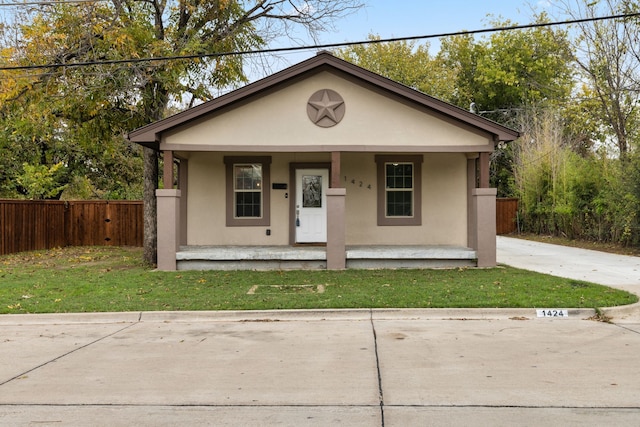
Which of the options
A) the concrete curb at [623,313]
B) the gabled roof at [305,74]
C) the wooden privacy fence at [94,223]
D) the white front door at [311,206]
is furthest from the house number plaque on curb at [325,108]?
the wooden privacy fence at [94,223]

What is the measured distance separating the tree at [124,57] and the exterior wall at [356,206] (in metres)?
1.36

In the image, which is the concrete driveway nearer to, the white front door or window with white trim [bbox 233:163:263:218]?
the white front door

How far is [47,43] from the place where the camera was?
12898 mm

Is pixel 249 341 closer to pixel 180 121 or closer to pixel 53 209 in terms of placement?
pixel 180 121

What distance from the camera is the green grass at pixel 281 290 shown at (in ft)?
27.3

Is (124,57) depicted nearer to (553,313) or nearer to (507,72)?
(553,313)

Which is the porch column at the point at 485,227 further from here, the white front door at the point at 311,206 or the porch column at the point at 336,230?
the white front door at the point at 311,206

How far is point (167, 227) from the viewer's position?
482 inches

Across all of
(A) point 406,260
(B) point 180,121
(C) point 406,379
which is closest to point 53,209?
(B) point 180,121

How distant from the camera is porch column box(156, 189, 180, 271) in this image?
12250 mm

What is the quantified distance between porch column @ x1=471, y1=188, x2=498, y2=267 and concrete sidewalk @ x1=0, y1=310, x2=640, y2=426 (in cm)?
462

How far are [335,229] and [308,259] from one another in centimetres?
99

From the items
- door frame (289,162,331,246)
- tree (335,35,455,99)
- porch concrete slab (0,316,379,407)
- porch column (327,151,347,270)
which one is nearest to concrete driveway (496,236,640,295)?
porch column (327,151,347,270)

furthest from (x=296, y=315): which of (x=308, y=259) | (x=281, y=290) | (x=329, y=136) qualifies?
(x=329, y=136)
